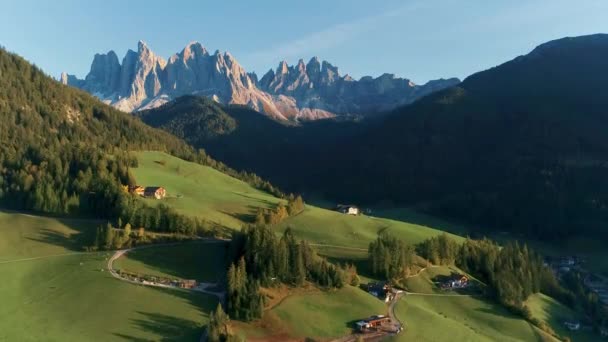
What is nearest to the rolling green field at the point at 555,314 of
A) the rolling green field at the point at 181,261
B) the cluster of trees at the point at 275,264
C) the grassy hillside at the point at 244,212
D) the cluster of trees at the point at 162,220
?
the grassy hillside at the point at 244,212

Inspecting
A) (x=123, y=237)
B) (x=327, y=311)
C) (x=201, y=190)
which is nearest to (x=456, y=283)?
(x=327, y=311)

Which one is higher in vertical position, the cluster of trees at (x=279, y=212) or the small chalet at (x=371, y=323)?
the cluster of trees at (x=279, y=212)

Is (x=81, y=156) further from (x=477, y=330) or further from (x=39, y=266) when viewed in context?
(x=477, y=330)

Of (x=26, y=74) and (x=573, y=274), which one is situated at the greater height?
(x=26, y=74)

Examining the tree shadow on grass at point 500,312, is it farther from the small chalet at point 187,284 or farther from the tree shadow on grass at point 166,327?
the tree shadow on grass at point 166,327

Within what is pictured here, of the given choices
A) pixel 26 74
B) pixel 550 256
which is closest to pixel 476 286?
pixel 550 256

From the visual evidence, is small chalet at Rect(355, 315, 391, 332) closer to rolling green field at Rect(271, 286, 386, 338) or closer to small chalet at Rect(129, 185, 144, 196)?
rolling green field at Rect(271, 286, 386, 338)
